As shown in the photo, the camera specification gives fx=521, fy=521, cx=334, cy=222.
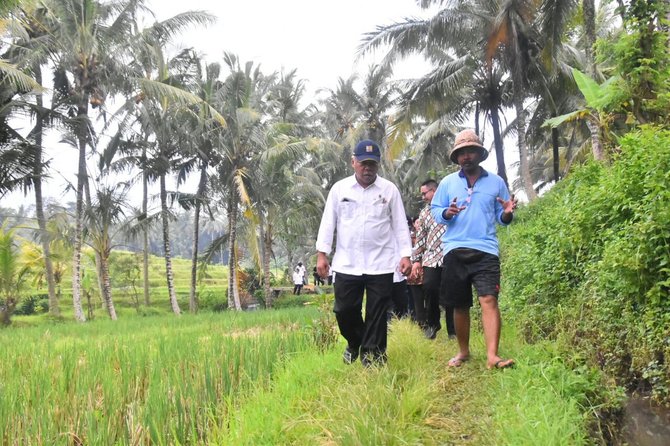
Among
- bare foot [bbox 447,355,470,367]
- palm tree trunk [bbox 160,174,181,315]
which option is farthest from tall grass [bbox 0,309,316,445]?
palm tree trunk [bbox 160,174,181,315]

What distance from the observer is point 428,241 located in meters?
5.27

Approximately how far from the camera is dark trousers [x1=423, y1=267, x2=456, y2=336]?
5.00 meters

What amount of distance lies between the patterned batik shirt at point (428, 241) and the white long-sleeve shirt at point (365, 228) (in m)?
1.06

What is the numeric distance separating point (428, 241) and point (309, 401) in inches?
108

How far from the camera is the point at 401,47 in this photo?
14.1 meters

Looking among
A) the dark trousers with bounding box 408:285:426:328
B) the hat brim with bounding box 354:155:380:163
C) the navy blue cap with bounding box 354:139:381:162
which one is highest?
the navy blue cap with bounding box 354:139:381:162

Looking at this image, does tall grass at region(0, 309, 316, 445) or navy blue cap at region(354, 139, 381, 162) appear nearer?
tall grass at region(0, 309, 316, 445)

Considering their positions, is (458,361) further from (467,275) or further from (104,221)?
(104,221)

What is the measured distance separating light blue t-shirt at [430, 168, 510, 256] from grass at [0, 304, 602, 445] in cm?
81

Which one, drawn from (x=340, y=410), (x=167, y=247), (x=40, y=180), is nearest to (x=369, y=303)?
(x=340, y=410)

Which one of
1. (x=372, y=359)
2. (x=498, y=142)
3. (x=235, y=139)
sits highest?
(x=235, y=139)

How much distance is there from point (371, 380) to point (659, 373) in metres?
1.47

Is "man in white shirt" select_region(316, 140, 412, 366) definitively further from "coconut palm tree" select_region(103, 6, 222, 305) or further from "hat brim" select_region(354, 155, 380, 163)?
"coconut palm tree" select_region(103, 6, 222, 305)

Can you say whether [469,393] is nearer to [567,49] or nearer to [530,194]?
[530,194]
